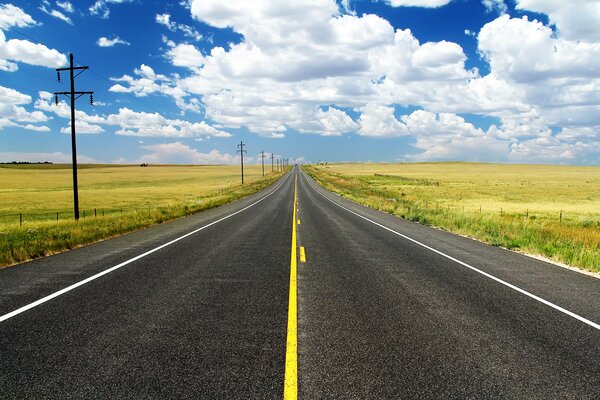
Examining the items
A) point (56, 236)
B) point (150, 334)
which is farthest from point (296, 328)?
point (56, 236)

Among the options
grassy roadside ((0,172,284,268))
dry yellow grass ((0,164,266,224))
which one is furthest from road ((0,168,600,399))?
dry yellow grass ((0,164,266,224))

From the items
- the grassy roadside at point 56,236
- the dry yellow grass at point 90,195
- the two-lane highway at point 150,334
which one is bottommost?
the dry yellow grass at point 90,195

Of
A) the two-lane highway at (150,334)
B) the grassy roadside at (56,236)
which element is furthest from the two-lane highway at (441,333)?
the grassy roadside at (56,236)

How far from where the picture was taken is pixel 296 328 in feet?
17.7

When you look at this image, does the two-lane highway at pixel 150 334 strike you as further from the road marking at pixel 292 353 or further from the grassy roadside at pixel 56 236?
the grassy roadside at pixel 56 236

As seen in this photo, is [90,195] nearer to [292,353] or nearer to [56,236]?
[56,236]

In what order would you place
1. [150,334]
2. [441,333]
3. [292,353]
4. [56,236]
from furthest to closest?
[56,236] < [441,333] < [150,334] < [292,353]

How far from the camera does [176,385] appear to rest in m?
3.89

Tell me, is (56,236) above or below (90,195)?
above

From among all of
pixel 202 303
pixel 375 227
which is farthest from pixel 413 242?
pixel 202 303

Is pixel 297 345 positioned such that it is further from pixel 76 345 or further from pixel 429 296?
pixel 429 296

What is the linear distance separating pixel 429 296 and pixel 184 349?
448cm

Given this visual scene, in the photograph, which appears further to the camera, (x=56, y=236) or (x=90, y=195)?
(x=90, y=195)

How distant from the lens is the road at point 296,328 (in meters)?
3.96
